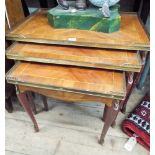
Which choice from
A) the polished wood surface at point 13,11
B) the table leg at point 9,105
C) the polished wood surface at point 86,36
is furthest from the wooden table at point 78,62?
the table leg at point 9,105

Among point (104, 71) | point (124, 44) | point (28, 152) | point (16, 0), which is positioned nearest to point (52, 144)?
point (28, 152)

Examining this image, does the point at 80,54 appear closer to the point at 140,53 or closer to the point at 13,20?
the point at 140,53

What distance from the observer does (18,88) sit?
3.03ft

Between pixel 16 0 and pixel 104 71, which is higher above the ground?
pixel 16 0

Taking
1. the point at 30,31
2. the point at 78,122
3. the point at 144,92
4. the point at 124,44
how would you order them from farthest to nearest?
the point at 144,92 → the point at 78,122 → the point at 30,31 → the point at 124,44

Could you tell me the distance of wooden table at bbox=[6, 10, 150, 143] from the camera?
2.68ft

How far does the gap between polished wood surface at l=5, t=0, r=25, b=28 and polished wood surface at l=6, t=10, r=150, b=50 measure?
14 centimetres

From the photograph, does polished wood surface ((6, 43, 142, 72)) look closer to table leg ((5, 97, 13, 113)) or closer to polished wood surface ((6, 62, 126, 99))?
polished wood surface ((6, 62, 126, 99))

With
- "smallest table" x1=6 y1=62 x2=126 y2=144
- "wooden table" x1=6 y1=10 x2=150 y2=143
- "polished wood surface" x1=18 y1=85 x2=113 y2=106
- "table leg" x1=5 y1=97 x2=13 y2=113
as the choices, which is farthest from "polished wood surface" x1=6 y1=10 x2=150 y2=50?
"table leg" x1=5 y1=97 x2=13 y2=113

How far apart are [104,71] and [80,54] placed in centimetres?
14

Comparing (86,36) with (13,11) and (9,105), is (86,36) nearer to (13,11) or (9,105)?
(13,11)

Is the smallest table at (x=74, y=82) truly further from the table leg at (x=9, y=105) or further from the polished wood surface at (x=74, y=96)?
the table leg at (x=9, y=105)

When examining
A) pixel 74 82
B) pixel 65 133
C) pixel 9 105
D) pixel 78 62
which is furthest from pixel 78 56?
pixel 9 105

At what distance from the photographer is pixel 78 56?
34.8 inches
